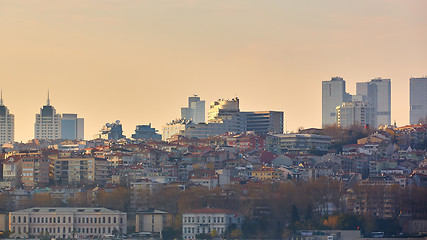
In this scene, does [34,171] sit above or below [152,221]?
above

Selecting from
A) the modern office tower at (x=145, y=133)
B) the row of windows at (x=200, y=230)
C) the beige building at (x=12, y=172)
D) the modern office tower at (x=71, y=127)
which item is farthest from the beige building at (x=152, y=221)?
the modern office tower at (x=71, y=127)

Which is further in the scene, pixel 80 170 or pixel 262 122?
pixel 262 122

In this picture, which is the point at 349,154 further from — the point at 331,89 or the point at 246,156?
the point at 331,89

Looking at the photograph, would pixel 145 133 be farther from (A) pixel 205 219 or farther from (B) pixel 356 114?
(A) pixel 205 219

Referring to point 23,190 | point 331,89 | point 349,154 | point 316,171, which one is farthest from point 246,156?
point 331,89

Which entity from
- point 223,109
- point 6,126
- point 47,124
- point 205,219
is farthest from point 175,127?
point 205,219

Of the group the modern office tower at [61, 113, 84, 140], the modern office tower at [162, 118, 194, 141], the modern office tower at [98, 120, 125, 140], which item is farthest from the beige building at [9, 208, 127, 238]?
the modern office tower at [61, 113, 84, 140]

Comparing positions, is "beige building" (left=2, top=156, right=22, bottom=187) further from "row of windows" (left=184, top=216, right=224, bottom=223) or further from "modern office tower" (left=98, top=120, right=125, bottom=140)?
"modern office tower" (left=98, top=120, right=125, bottom=140)
